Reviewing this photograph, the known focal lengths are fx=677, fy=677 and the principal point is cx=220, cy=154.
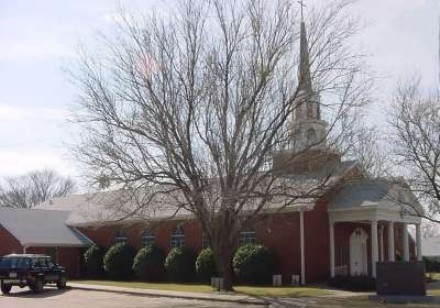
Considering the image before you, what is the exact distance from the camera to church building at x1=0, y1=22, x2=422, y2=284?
28.8m

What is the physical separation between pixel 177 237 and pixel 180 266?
3.16 metres

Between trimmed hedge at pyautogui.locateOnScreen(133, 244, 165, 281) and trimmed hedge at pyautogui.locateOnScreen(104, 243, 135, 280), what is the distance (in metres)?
1.25

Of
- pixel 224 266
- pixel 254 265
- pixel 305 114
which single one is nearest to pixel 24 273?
pixel 224 266

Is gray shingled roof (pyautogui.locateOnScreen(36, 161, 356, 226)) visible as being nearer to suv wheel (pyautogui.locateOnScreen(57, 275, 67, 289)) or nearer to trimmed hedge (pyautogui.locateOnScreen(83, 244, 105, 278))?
suv wheel (pyautogui.locateOnScreen(57, 275, 67, 289))

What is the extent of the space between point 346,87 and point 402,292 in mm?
8553

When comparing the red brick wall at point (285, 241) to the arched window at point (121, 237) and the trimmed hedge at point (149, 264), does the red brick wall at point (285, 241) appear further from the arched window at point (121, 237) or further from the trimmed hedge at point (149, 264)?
the arched window at point (121, 237)

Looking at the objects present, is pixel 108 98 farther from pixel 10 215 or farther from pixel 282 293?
pixel 10 215

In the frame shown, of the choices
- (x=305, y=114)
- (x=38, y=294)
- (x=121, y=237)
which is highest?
(x=305, y=114)

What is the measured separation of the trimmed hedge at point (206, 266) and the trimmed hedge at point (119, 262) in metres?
6.34

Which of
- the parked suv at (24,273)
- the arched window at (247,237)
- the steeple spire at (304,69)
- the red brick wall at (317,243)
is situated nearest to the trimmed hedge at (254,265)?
the arched window at (247,237)

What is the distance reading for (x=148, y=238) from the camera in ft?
138

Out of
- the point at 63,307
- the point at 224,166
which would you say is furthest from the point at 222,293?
the point at 63,307

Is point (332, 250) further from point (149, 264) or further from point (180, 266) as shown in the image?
point (149, 264)

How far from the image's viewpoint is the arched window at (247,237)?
121 ft
